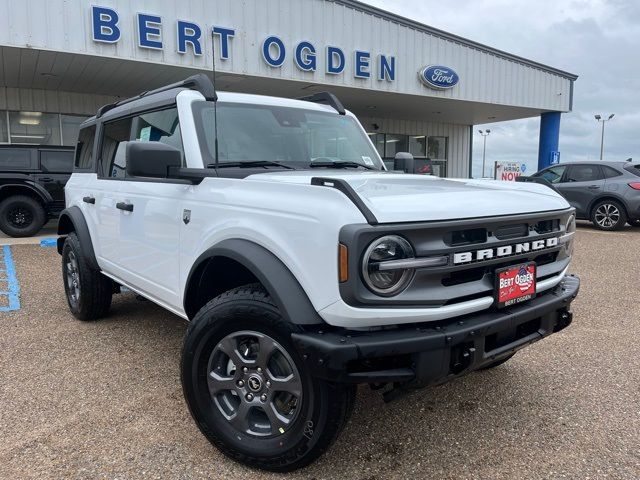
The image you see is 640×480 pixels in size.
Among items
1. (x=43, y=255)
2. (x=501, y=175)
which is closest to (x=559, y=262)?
(x=43, y=255)

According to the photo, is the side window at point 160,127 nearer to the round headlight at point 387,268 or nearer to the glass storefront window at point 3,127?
the round headlight at point 387,268

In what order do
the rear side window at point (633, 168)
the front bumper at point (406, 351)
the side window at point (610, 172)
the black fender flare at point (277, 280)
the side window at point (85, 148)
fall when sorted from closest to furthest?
the front bumper at point (406, 351) → the black fender flare at point (277, 280) → the side window at point (85, 148) → the rear side window at point (633, 168) → the side window at point (610, 172)

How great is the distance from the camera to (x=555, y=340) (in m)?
4.10

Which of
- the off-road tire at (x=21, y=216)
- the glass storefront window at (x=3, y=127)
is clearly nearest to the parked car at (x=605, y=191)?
the off-road tire at (x=21, y=216)

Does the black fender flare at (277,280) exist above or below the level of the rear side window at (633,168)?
below

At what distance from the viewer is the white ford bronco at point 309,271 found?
1941mm

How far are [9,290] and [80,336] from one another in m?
2.43

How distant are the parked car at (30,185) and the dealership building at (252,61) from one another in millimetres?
2043

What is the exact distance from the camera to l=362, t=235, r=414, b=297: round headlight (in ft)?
6.30

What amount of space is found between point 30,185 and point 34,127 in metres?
4.22

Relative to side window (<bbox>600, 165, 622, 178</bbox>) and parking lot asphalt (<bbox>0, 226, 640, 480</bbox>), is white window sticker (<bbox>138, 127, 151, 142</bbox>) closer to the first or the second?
parking lot asphalt (<bbox>0, 226, 640, 480</bbox>)

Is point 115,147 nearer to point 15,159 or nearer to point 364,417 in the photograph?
point 364,417

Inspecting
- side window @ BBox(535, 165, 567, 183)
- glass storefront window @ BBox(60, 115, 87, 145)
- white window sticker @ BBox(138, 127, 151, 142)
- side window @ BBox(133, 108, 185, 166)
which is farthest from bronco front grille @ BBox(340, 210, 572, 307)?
glass storefront window @ BBox(60, 115, 87, 145)

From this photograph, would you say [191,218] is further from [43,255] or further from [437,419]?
[43,255]
